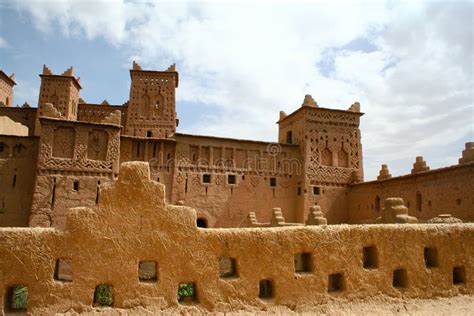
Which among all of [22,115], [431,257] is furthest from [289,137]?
[22,115]

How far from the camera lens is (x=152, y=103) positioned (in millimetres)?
27641

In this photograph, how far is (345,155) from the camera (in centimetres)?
2877

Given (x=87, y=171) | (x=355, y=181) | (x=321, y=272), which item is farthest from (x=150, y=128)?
(x=321, y=272)

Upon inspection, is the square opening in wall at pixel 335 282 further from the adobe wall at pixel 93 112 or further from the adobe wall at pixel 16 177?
the adobe wall at pixel 93 112

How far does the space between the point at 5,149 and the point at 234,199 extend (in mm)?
15298

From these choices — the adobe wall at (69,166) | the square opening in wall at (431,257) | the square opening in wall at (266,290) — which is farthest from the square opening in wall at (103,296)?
the adobe wall at (69,166)

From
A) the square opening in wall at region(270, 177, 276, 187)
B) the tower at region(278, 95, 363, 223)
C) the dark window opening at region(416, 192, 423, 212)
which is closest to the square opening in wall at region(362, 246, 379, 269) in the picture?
the dark window opening at region(416, 192, 423, 212)

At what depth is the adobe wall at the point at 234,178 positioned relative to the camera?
24812 millimetres

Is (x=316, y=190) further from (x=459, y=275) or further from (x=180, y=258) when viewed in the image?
(x=180, y=258)

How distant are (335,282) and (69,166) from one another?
1787 cm

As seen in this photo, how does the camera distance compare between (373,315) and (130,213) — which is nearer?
(130,213)

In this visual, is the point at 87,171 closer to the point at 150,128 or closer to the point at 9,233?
the point at 150,128

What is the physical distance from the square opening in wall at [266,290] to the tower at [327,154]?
60.3 ft

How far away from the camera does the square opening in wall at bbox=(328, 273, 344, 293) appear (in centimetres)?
852
